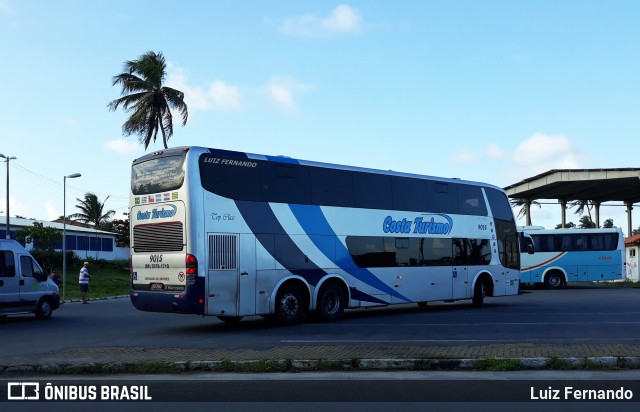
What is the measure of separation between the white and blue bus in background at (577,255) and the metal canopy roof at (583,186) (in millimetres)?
3922

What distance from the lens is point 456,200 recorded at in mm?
23406

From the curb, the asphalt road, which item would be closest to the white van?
the asphalt road

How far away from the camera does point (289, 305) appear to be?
1811 centimetres

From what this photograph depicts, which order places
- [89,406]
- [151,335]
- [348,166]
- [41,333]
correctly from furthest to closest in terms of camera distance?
[348,166] < [41,333] < [151,335] < [89,406]

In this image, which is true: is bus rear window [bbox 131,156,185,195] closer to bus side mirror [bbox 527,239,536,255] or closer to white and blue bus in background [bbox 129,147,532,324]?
white and blue bus in background [bbox 129,147,532,324]

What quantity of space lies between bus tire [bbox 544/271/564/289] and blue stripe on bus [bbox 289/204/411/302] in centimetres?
2206

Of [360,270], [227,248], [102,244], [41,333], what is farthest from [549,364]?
[102,244]

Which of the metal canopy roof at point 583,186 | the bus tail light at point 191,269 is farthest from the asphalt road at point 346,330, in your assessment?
the metal canopy roof at point 583,186

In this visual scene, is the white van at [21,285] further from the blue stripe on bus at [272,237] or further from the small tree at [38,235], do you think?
the small tree at [38,235]

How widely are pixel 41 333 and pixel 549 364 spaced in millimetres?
11957

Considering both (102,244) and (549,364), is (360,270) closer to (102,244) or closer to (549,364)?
(549,364)

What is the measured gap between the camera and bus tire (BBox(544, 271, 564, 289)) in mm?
39844

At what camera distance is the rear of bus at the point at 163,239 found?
16.0 meters

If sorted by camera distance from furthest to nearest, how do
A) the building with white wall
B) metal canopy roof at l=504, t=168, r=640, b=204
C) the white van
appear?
the building with white wall
metal canopy roof at l=504, t=168, r=640, b=204
the white van
